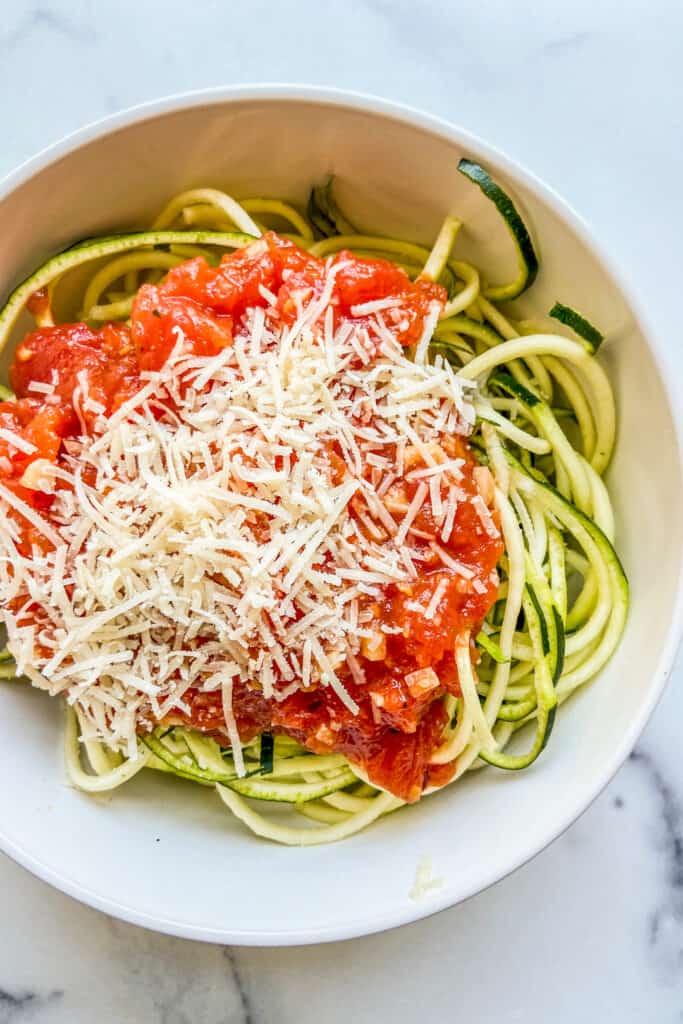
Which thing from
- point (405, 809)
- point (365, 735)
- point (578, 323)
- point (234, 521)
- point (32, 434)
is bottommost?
point (405, 809)

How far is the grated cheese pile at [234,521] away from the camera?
2.87 metres

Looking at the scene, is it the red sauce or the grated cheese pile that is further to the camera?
the red sauce

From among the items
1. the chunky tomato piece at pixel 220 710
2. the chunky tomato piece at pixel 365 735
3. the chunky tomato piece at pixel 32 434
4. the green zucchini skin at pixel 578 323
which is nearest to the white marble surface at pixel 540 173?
the green zucchini skin at pixel 578 323

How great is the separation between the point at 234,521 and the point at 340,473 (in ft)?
1.09

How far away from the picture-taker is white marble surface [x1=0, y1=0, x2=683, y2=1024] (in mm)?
3525

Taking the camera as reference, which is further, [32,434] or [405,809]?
[405,809]

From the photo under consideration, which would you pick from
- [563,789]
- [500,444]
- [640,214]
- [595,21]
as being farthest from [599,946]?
[595,21]

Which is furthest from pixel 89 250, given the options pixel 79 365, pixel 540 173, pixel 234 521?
pixel 540 173

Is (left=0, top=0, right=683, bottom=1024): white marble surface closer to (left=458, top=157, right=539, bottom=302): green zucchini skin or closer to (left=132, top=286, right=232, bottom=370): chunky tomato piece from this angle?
(left=458, top=157, right=539, bottom=302): green zucchini skin

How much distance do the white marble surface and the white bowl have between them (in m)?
0.52

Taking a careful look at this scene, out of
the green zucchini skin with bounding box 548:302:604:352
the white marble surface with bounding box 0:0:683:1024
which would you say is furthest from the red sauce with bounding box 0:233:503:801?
the white marble surface with bounding box 0:0:683:1024

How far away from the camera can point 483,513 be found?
10.0ft

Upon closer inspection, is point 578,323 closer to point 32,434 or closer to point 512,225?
point 512,225

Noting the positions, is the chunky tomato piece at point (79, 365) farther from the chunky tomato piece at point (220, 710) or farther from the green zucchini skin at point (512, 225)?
the green zucchini skin at point (512, 225)
